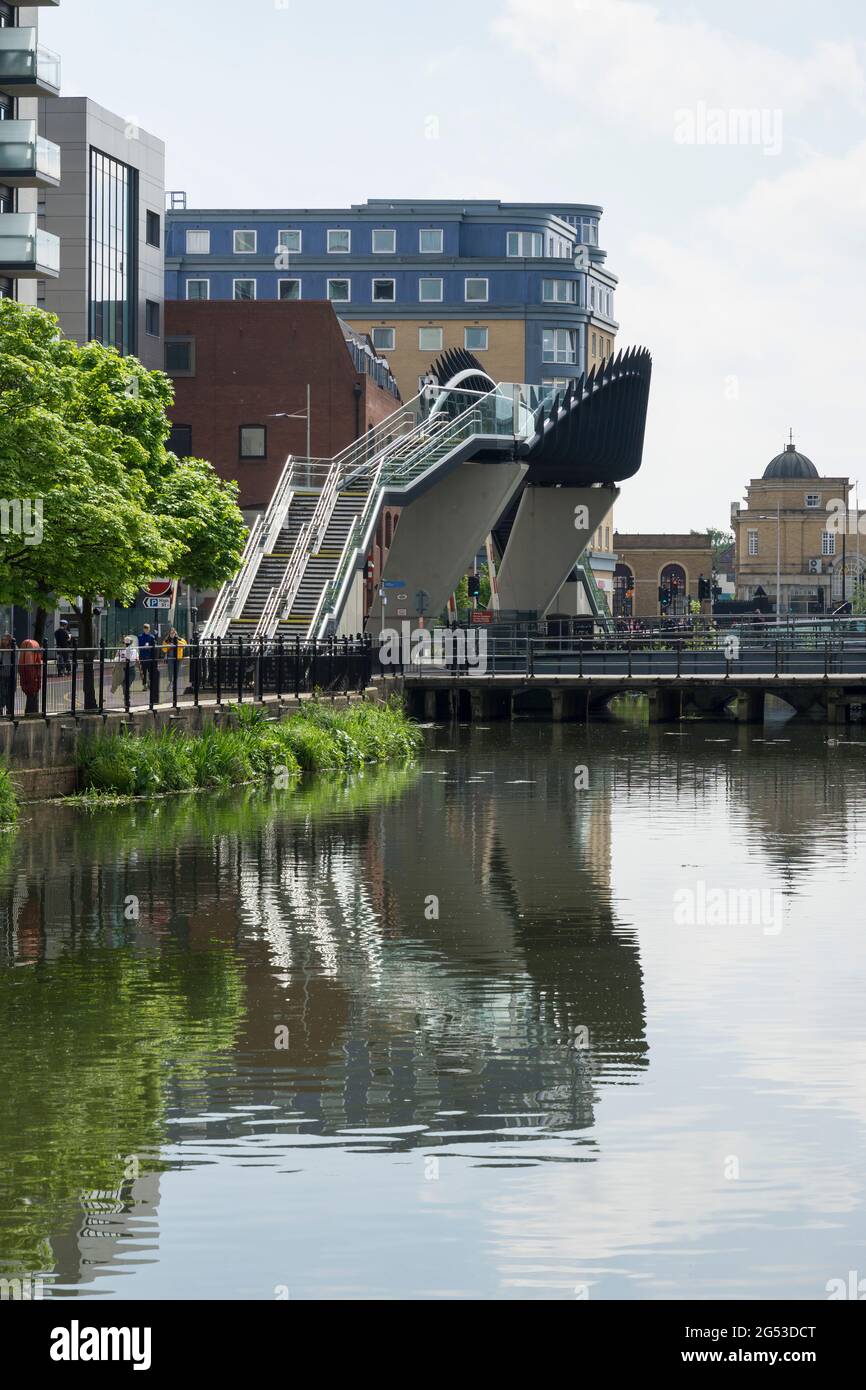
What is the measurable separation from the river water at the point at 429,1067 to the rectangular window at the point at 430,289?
109135 millimetres

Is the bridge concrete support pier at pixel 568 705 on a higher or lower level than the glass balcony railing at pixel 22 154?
lower

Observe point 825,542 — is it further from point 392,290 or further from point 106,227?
point 106,227

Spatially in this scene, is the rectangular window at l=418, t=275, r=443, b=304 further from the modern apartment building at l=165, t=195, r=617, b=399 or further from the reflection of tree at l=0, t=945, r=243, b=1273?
the reflection of tree at l=0, t=945, r=243, b=1273

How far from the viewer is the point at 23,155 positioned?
5647cm

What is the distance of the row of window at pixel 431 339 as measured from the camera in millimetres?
134625

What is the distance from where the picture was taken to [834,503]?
182 metres

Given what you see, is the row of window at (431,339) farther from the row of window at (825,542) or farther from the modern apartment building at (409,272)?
the row of window at (825,542)

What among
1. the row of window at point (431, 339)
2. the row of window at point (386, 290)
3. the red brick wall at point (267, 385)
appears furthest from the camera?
the row of window at point (431, 339)

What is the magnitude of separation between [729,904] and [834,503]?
537ft

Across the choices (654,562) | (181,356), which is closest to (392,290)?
(654,562)

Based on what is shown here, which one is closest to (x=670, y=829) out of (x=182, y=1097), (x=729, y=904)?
(x=729, y=904)

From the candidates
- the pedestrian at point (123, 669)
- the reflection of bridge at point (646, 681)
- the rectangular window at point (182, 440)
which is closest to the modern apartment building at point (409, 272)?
the rectangular window at point (182, 440)

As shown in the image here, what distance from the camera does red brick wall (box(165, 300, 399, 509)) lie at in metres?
84.9
